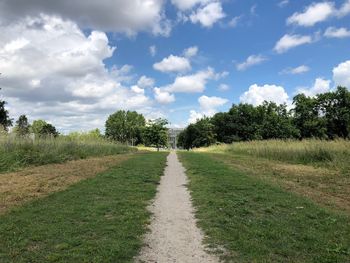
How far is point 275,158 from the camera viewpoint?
30125mm

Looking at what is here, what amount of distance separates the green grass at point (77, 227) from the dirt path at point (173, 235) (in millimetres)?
239

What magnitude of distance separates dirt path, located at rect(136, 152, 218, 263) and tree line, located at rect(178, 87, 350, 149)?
6294 centimetres

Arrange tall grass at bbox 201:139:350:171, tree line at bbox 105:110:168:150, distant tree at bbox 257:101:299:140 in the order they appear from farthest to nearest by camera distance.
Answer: tree line at bbox 105:110:168:150, distant tree at bbox 257:101:299:140, tall grass at bbox 201:139:350:171

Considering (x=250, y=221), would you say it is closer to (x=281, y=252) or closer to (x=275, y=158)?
(x=281, y=252)

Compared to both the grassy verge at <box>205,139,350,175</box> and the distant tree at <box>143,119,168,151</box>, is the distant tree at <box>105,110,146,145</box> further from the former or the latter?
the grassy verge at <box>205,139,350,175</box>

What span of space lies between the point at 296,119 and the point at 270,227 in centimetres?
7822

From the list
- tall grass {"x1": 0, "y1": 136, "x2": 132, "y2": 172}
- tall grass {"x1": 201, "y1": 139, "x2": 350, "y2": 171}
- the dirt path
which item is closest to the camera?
the dirt path

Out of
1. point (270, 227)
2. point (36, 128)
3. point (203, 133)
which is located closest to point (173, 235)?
point (270, 227)

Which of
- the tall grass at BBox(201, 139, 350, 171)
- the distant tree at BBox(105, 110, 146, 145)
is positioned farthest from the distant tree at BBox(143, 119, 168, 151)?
the tall grass at BBox(201, 139, 350, 171)

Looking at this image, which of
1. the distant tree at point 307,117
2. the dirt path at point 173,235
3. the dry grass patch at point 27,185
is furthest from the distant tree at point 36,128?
the distant tree at point 307,117

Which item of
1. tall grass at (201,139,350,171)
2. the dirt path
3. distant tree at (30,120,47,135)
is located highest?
distant tree at (30,120,47,135)

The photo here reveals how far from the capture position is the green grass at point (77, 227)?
562 cm

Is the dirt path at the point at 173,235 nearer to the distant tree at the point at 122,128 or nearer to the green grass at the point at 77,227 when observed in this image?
the green grass at the point at 77,227

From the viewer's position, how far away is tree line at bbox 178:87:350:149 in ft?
250
